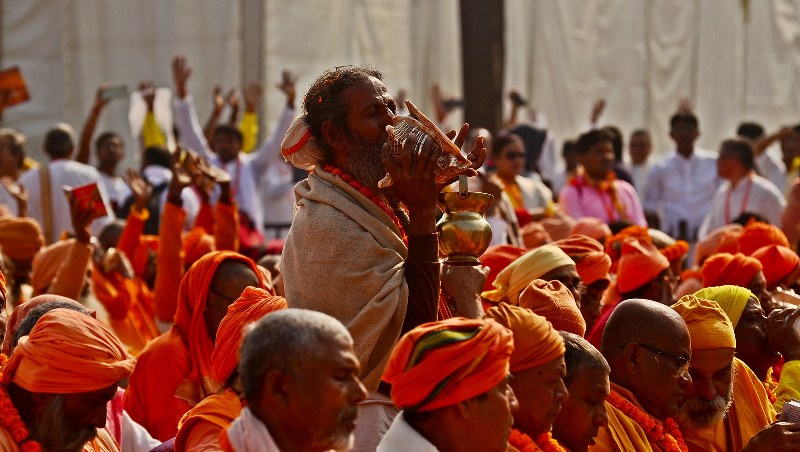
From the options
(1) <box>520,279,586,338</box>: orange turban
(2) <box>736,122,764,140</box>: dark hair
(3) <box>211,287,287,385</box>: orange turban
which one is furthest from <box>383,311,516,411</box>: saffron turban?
(2) <box>736,122,764,140</box>: dark hair

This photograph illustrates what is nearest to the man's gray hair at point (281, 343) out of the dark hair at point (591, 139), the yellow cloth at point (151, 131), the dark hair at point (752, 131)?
the dark hair at point (591, 139)

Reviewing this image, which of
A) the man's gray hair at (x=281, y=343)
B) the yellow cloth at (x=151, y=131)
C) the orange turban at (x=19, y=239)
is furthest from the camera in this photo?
the yellow cloth at (x=151, y=131)

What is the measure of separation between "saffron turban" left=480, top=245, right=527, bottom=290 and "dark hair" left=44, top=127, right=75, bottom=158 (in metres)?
6.12

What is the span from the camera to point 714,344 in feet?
17.4

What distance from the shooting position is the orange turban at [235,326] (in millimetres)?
4719

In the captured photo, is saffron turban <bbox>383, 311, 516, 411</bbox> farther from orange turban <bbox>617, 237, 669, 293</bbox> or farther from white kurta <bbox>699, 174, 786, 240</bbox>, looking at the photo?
white kurta <bbox>699, 174, 786, 240</bbox>

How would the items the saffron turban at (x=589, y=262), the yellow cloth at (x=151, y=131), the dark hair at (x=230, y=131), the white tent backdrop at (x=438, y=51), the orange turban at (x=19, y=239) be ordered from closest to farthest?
the saffron turban at (x=589, y=262)
the orange turban at (x=19, y=239)
the dark hair at (x=230, y=131)
the yellow cloth at (x=151, y=131)
the white tent backdrop at (x=438, y=51)

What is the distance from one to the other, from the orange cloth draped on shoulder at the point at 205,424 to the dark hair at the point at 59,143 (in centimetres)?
792

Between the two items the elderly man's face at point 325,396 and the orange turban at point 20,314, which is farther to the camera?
the orange turban at point 20,314

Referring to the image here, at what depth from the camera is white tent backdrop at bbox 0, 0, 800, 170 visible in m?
15.8

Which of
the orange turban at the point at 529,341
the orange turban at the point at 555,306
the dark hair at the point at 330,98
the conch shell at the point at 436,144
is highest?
the dark hair at the point at 330,98

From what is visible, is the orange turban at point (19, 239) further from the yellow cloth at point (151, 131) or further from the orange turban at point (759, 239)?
the yellow cloth at point (151, 131)

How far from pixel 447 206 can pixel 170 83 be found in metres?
11.6

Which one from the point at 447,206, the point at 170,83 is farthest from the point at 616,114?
the point at 447,206
